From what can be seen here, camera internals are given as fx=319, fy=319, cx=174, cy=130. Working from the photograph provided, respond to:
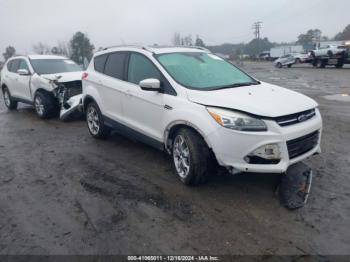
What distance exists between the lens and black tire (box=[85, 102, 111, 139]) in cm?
629

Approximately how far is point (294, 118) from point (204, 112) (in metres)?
1.09

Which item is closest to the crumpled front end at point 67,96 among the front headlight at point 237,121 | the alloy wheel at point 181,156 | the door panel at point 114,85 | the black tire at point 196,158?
the door panel at point 114,85

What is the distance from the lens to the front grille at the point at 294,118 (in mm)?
3727

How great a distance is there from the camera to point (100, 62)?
6320 millimetres

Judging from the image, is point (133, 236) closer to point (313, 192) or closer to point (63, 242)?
point (63, 242)

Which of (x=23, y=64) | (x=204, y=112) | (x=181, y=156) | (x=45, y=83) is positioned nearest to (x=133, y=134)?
(x=181, y=156)

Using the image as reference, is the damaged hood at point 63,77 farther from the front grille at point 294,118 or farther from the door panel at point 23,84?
the front grille at point 294,118

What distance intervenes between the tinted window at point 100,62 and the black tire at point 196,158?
2.75 m

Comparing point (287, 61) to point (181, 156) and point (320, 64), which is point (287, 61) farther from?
point (181, 156)

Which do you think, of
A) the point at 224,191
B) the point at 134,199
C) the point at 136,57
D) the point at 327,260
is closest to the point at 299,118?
the point at 224,191

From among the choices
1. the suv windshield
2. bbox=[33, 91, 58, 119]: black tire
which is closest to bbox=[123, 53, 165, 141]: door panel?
the suv windshield

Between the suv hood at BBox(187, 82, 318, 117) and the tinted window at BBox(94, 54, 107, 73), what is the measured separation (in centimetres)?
264

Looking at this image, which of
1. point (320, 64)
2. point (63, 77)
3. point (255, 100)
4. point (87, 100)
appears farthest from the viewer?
point (320, 64)

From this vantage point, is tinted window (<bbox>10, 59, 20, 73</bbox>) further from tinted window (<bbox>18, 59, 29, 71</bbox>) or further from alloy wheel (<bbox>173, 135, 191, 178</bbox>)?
alloy wheel (<bbox>173, 135, 191, 178</bbox>)
